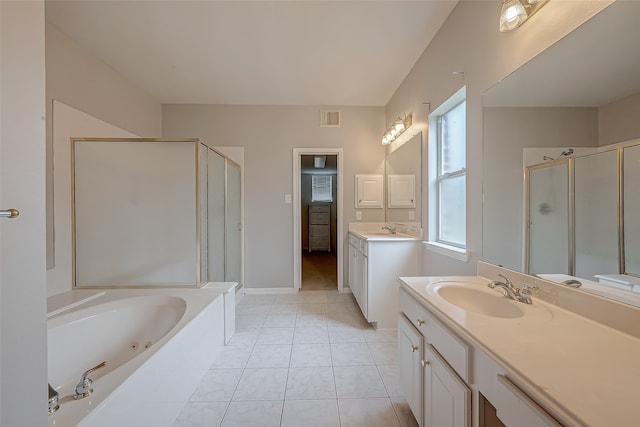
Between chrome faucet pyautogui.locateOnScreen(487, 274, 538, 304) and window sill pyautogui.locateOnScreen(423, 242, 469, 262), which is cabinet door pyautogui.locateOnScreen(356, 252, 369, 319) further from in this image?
chrome faucet pyautogui.locateOnScreen(487, 274, 538, 304)

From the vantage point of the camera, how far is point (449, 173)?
205 cm

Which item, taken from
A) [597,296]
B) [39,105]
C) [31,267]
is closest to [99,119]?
[39,105]

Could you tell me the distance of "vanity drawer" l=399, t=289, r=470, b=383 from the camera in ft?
2.64

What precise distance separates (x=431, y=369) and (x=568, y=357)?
0.51 metres

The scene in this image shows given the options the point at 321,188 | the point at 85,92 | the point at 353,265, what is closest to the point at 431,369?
the point at 353,265

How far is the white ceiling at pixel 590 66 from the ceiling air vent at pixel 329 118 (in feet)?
7.83

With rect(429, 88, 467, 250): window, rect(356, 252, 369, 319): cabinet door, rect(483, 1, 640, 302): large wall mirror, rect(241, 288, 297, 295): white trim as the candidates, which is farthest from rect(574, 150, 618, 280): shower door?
rect(241, 288, 297, 295): white trim

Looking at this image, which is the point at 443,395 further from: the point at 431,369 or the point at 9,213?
the point at 9,213

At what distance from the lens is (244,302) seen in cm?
311

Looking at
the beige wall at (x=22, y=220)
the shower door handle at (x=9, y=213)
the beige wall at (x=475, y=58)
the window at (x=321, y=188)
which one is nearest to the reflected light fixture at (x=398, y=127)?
the beige wall at (x=475, y=58)

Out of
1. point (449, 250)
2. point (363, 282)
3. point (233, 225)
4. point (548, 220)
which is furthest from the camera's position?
point (233, 225)

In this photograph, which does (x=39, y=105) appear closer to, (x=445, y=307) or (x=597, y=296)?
(x=445, y=307)

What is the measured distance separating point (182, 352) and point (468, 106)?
91.3 inches

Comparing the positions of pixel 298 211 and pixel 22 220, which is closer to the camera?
pixel 22 220
